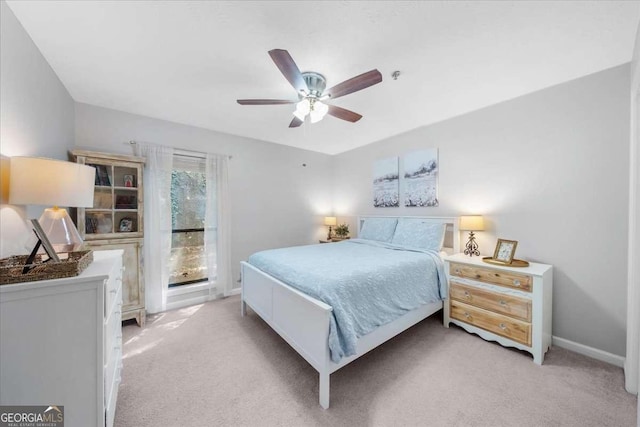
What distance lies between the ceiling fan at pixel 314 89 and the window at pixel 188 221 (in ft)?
6.13

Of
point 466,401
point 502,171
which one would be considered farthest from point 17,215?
point 502,171

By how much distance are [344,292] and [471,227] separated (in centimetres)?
188

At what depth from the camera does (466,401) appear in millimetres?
1615

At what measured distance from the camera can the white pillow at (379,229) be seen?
3.60 meters

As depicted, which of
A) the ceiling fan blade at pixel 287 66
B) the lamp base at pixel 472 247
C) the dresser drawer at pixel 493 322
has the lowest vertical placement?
the dresser drawer at pixel 493 322

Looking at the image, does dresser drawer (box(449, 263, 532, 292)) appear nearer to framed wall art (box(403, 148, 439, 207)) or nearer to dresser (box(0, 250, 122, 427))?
framed wall art (box(403, 148, 439, 207))

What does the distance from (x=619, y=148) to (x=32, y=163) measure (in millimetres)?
4177

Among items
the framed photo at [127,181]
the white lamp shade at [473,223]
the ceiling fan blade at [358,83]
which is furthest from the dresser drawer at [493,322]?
the framed photo at [127,181]

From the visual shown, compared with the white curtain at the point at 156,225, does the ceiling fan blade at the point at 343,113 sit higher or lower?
higher

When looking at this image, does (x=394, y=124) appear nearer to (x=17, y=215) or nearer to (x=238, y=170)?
(x=238, y=170)

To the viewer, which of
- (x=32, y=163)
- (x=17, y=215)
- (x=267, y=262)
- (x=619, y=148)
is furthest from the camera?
(x=267, y=262)

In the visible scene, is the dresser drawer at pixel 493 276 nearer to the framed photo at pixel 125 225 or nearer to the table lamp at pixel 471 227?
the table lamp at pixel 471 227

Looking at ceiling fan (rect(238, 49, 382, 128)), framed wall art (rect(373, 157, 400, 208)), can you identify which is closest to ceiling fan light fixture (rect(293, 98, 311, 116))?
ceiling fan (rect(238, 49, 382, 128))

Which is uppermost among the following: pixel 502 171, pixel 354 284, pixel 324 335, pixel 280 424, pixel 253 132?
pixel 253 132
